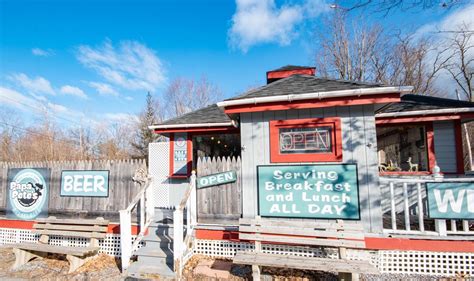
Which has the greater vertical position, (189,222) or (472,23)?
(472,23)

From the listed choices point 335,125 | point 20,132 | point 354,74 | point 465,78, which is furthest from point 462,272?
point 20,132

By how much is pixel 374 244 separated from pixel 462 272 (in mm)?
1549

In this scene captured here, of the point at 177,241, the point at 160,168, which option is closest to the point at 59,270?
the point at 177,241

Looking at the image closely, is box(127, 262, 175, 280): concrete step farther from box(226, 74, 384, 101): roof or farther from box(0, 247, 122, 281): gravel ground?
box(226, 74, 384, 101): roof

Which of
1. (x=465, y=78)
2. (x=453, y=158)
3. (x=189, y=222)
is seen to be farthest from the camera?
(x=465, y=78)

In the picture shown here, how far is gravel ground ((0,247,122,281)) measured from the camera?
4938mm

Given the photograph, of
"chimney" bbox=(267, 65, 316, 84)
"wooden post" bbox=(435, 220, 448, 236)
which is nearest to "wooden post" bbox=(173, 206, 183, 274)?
"wooden post" bbox=(435, 220, 448, 236)

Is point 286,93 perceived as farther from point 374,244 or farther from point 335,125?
point 374,244

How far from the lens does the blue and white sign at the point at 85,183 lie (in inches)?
248

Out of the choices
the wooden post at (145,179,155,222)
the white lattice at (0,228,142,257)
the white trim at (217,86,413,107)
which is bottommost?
the white lattice at (0,228,142,257)

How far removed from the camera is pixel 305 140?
16.9 feet

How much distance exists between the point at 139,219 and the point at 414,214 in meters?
6.80

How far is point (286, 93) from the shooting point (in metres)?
5.18

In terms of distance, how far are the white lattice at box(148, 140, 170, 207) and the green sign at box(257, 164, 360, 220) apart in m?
4.72
